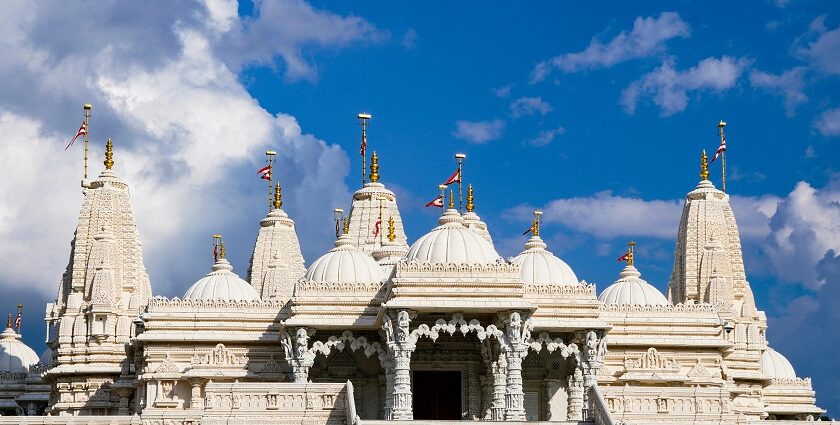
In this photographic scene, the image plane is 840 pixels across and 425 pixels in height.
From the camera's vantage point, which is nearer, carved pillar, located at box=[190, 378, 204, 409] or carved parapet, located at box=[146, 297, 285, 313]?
carved pillar, located at box=[190, 378, 204, 409]

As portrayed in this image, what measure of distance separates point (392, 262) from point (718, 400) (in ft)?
61.5

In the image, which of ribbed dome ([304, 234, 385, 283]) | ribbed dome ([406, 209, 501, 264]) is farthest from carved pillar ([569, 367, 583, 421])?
ribbed dome ([304, 234, 385, 283])

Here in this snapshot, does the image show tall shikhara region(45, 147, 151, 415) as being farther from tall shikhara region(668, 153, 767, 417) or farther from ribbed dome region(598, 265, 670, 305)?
tall shikhara region(668, 153, 767, 417)

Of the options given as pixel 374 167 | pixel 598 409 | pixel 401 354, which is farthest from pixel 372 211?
pixel 598 409

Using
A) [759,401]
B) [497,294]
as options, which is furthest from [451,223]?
[759,401]

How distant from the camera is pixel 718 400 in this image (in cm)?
4369

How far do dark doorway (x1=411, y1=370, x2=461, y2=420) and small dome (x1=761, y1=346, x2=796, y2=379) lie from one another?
2386cm

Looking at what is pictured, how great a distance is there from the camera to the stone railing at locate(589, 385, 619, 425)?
41.0 m

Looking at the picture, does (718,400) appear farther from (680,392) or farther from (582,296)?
(582,296)

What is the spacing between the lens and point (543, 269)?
53.0 meters

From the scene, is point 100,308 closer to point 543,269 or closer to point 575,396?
point 543,269

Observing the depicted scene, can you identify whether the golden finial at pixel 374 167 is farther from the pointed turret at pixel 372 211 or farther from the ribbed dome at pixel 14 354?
the ribbed dome at pixel 14 354

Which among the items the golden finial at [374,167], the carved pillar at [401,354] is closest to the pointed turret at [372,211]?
the golden finial at [374,167]

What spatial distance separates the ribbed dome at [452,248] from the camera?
48250 mm
